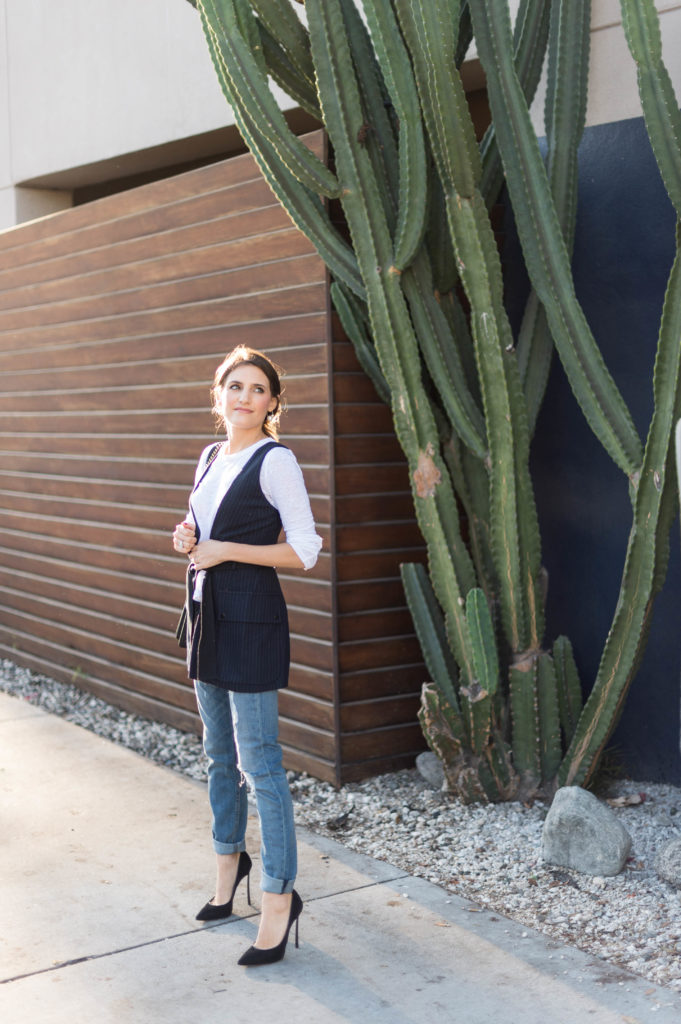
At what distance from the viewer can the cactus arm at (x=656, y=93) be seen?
3.89 metres

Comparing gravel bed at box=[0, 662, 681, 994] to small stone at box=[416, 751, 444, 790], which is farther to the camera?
small stone at box=[416, 751, 444, 790]

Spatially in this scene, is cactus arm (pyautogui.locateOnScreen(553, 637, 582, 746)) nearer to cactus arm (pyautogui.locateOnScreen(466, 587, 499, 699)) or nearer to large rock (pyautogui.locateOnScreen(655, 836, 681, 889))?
cactus arm (pyautogui.locateOnScreen(466, 587, 499, 699))

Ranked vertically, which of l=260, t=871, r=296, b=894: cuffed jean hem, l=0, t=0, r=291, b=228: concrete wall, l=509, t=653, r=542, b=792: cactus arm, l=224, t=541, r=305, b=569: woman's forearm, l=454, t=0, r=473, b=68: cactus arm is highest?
l=0, t=0, r=291, b=228: concrete wall

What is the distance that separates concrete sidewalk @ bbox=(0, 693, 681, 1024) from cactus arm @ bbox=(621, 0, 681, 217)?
2.49 metres

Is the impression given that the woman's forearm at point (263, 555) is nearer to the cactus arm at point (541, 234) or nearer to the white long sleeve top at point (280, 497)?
the white long sleeve top at point (280, 497)

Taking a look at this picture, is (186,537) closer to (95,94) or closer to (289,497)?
(289,497)

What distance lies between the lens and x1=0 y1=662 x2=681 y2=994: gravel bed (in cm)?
Result: 354

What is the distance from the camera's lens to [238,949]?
3.48 m

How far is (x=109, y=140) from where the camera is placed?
304 inches

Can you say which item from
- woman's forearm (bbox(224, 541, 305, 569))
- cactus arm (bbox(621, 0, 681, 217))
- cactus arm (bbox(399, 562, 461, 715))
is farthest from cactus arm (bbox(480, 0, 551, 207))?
woman's forearm (bbox(224, 541, 305, 569))

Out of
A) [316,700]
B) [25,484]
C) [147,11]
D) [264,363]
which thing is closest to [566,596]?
[316,700]

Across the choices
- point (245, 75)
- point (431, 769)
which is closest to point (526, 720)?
point (431, 769)

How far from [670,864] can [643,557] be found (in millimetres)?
1036

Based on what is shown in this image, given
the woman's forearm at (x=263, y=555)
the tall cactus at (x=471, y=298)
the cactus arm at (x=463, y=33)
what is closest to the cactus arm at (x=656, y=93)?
the tall cactus at (x=471, y=298)
